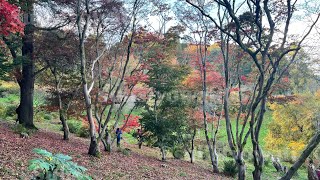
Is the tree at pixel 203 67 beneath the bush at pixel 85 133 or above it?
above

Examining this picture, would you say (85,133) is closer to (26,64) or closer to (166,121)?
(166,121)

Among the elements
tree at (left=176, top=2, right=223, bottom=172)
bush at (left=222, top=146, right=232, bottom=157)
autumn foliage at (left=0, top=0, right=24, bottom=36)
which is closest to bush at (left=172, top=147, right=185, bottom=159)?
tree at (left=176, top=2, right=223, bottom=172)

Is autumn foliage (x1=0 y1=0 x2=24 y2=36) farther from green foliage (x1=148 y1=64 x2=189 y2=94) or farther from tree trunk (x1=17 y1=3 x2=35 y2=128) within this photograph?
green foliage (x1=148 y1=64 x2=189 y2=94)

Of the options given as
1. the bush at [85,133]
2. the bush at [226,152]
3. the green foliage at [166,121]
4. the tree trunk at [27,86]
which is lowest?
the bush at [226,152]

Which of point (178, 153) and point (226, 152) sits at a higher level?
point (178, 153)

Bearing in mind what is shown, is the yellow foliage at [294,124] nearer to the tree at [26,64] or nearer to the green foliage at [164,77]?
the green foliage at [164,77]

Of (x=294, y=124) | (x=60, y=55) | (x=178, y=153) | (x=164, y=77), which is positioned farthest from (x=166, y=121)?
(x=294, y=124)

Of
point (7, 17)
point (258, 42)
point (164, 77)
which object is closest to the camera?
point (7, 17)

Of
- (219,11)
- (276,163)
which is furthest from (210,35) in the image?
(276,163)

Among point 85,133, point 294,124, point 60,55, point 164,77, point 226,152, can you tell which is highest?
point 60,55

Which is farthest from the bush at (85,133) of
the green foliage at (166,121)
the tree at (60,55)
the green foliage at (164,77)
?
the green foliage at (164,77)

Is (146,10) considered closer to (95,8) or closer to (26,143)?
(95,8)

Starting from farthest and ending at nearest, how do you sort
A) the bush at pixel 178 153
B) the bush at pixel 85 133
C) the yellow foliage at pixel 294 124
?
the yellow foliage at pixel 294 124, the bush at pixel 85 133, the bush at pixel 178 153

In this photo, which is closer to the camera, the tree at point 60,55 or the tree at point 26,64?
the tree at point 26,64
